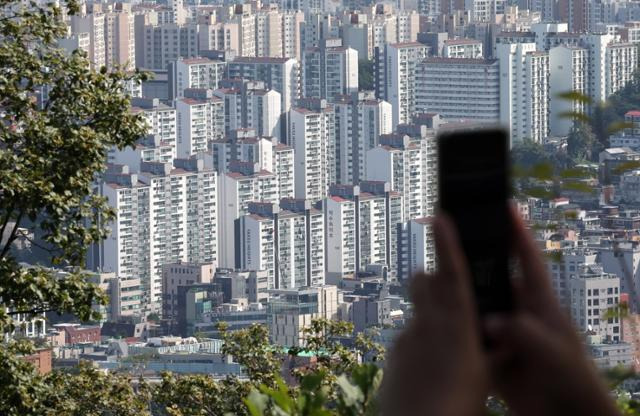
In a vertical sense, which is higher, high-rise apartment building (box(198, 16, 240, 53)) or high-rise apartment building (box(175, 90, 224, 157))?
high-rise apartment building (box(198, 16, 240, 53))

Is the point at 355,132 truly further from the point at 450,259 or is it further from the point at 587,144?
the point at 450,259

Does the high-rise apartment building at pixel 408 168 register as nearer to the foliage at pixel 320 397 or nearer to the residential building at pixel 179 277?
the residential building at pixel 179 277

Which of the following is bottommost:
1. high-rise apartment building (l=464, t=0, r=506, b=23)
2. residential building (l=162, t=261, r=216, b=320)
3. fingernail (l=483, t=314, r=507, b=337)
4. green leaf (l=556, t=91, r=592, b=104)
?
residential building (l=162, t=261, r=216, b=320)

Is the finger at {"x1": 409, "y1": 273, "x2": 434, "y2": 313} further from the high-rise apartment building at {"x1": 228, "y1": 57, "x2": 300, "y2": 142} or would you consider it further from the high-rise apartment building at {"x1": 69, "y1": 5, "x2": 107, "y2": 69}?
the high-rise apartment building at {"x1": 69, "y1": 5, "x2": 107, "y2": 69}

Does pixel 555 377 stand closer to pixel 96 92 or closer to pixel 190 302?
pixel 96 92

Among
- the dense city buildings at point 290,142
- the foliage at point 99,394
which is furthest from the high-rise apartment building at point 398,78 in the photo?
the foliage at point 99,394

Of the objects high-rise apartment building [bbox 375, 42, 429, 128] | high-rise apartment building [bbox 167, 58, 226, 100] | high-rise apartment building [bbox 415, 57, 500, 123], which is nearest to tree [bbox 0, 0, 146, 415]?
high-rise apartment building [bbox 415, 57, 500, 123]
